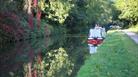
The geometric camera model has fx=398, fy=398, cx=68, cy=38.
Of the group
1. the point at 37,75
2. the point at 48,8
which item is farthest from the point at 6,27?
the point at 37,75

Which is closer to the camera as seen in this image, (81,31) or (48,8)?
(48,8)

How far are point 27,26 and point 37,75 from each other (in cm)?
3351

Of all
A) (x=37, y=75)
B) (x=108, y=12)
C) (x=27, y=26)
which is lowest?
(x=108, y=12)

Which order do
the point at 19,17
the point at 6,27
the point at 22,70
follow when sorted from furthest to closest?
the point at 19,17
the point at 6,27
the point at 22,70

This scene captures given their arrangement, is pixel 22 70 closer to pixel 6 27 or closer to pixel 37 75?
pixel 37 75

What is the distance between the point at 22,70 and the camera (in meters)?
21.0

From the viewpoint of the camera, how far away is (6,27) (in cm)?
4428

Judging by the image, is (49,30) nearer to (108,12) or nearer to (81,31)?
(81,31)

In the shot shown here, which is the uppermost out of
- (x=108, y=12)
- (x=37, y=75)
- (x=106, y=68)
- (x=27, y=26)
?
(x=106, y=68)

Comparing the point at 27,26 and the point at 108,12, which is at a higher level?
the point at 27,26

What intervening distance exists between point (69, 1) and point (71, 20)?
389 inches

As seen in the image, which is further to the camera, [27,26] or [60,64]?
[27,26]

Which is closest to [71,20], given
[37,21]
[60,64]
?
[37,21]

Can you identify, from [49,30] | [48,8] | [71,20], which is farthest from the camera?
[71,20]
